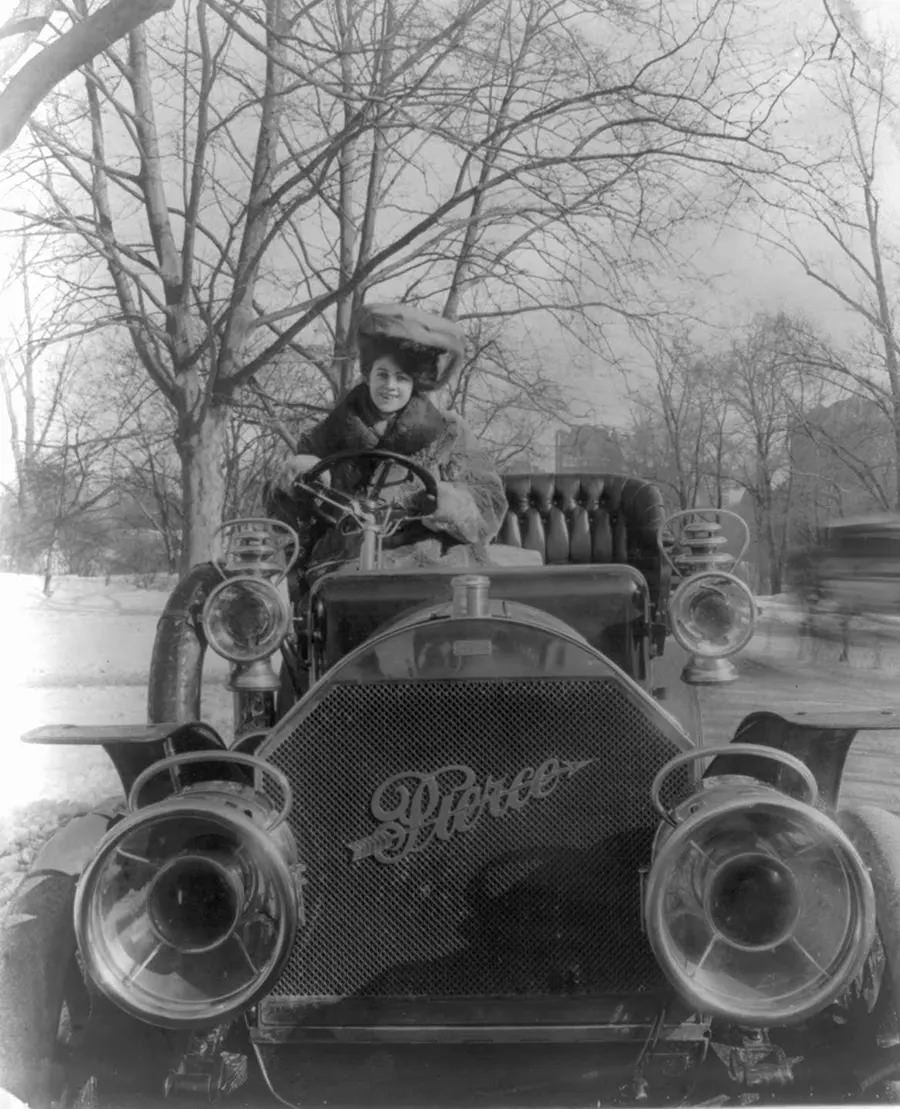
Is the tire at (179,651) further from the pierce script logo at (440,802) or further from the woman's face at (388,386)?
the pierce script logo at (440,802)

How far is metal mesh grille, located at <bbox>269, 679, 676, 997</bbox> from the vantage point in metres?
1.72

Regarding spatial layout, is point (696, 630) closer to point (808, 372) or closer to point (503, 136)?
point (808, 372)

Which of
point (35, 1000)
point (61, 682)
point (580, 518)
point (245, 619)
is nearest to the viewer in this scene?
point (35, 1000)

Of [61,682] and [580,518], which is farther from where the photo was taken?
[580,518]

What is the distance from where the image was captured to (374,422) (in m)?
3.28

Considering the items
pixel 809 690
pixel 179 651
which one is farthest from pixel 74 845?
pixel 809 690

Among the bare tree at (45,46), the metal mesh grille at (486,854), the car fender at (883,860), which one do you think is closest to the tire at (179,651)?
the bare tree at (45,46)

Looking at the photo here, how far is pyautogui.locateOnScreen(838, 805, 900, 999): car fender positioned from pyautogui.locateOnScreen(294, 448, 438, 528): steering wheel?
1.39m

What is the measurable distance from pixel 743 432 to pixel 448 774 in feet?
6.06

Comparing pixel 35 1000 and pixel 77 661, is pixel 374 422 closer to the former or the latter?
pixel 77 661

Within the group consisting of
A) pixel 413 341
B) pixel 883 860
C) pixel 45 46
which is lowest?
pixel 883 860

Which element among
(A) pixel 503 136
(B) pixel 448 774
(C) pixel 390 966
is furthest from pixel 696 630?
(A) pixel 503 136

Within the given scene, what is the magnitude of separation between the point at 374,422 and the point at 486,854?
1.84 meters

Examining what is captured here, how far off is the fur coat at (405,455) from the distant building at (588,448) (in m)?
0.34
